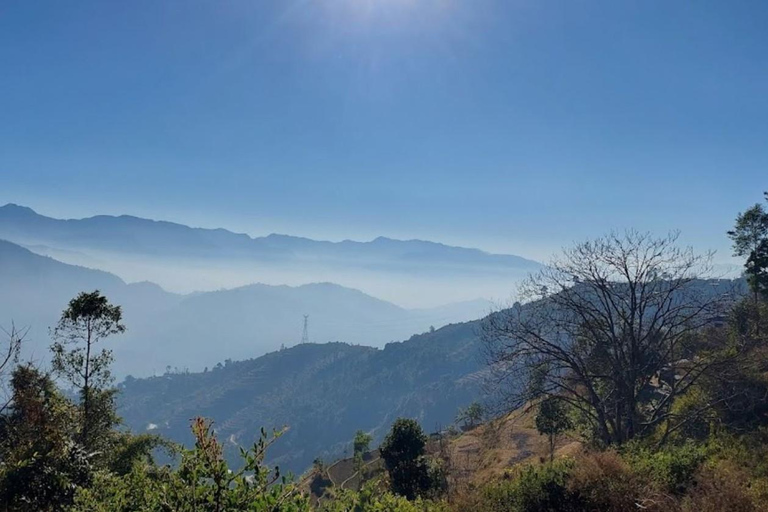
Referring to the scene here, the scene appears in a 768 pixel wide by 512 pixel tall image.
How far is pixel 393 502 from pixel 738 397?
53.2 ft

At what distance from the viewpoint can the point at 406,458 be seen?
22.3 m

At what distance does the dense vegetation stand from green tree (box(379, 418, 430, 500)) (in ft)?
0.23

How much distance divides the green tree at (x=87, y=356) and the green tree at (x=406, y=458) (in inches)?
509

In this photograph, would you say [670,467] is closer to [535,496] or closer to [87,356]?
[535,496]

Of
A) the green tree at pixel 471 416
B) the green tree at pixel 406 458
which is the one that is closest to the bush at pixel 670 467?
the green tree at pixel 406 458

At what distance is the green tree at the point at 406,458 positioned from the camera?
843 inches

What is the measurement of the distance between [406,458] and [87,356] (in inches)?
600

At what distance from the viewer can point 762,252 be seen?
95.1 feet

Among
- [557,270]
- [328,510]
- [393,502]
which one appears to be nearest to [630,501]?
[393,502]

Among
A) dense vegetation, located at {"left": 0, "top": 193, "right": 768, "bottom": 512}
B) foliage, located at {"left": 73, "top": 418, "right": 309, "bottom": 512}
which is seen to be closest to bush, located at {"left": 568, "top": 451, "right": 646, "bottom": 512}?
dense vegetation, located at {"left": 0, "top": 193, "right": 768, "bottom": 512}

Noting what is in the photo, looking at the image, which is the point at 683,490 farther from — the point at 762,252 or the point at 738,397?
the point at 762,252

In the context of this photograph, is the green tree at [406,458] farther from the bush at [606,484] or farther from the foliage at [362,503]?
the foliage at [362,503]

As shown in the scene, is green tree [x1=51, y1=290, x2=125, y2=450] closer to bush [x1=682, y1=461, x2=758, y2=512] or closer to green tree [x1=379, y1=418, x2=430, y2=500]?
green tree [x1=379, y1=418, x2=430, y2=500]

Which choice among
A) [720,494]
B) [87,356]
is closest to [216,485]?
[720,494]
